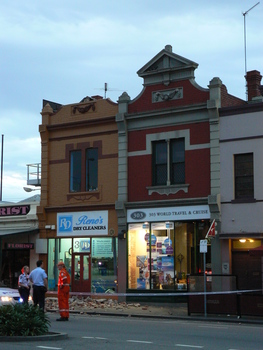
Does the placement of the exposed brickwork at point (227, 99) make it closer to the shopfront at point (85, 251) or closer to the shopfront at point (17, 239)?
the shopfront at point (85, 251)

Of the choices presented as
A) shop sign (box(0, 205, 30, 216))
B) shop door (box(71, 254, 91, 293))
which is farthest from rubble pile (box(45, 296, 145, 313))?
shop sign (box(0, 205, 30, 216))

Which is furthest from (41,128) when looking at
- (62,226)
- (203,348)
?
(203,348)

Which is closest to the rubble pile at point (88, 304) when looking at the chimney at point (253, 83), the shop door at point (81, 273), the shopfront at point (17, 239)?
the shop door at point (81, 273)

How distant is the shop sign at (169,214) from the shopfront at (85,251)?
5.52 feet

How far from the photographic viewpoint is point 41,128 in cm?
3281

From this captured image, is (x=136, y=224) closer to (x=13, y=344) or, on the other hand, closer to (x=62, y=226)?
(x=62, y=226)

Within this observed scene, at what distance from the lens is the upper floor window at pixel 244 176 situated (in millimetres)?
26423

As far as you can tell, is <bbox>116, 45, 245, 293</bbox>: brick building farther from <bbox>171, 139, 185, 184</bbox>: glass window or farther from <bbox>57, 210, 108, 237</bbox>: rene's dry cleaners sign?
<bbox>57, 210, 108, 237</bbox>: rene's dry cleaners sign

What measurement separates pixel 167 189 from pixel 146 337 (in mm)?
13478

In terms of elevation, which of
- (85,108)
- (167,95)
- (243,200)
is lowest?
(243,200)

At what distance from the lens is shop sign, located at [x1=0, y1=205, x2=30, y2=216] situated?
33938 mm

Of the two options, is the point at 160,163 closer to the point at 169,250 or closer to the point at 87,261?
the point at 169,250

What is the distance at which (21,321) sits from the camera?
46.1ft

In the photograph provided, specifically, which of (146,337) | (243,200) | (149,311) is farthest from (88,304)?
(146,337)
